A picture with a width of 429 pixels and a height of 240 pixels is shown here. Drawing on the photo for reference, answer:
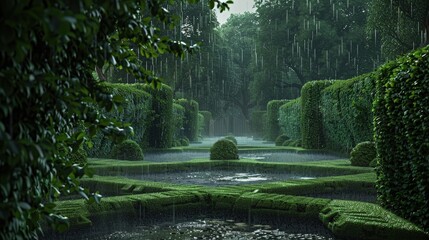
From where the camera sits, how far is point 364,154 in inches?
530

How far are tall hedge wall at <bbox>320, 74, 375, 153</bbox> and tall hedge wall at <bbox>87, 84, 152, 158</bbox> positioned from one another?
874cm

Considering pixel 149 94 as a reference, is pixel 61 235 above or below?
below

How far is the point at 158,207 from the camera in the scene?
24.3 ft

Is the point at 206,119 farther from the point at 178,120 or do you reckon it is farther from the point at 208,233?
the point at 208,233

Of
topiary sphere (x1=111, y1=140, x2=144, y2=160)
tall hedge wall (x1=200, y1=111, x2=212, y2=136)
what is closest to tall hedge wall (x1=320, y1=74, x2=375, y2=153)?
topiary sphere (x1=111, y1=140, x2=144, y2=160)

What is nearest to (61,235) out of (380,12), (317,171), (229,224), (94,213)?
(94,213)

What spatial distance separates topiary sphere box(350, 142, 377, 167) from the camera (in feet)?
43.8

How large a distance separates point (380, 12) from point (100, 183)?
19.6 meters

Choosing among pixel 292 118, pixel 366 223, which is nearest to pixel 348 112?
pixel 292 118

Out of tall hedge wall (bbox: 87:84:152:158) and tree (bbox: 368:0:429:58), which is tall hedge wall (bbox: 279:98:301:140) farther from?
tall hedge wall (bbox: 87:84:152:158)

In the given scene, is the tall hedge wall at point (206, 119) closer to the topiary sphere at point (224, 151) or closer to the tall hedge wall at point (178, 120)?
the tall hedge wall at point (178, 120)

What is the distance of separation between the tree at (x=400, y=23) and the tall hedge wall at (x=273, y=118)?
13245 mm

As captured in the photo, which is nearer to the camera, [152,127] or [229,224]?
[229,224]

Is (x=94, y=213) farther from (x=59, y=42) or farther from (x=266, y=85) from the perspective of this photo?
(x=266, y=85)
